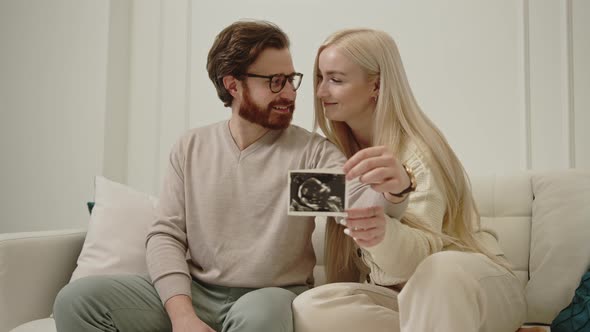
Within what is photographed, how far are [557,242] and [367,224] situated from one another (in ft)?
2.78

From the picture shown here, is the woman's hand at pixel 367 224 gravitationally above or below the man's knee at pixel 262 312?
above

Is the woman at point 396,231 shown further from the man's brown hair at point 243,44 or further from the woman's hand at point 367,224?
the man's brown hair at point 243,44

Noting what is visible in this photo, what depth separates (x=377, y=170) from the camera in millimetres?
1137

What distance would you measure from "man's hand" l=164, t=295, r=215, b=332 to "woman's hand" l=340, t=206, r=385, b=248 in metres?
0.43

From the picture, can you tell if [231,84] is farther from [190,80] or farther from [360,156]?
[190,80]

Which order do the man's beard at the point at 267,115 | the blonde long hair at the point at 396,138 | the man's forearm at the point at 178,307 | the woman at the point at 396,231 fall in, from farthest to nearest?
the man's beard at the point at 267,115 < the blonde long hair at the point at 396,138 < the man's forearm at the point at 178,307 < the woman at the point at 396,231

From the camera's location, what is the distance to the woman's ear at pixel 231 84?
1692 mm

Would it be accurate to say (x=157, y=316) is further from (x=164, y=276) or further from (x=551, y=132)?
(x=551, y=132)

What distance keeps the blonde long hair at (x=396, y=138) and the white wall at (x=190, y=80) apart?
0.70 meters

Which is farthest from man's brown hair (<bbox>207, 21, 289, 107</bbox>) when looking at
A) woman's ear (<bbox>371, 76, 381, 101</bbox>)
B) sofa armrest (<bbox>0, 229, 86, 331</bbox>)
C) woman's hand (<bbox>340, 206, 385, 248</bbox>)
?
sofa armrest (<bbox>0, 229, 86, 331</bbox>)

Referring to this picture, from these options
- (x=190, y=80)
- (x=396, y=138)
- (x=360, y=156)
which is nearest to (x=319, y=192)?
(x=360, y=156)

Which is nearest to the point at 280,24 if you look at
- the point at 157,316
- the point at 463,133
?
the point at 463,133

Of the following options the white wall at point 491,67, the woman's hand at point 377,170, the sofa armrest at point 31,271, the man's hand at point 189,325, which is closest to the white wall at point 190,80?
the white wall at point 491,67

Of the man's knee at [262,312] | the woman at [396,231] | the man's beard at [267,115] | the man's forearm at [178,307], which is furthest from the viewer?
the man's beard at [267,115]
